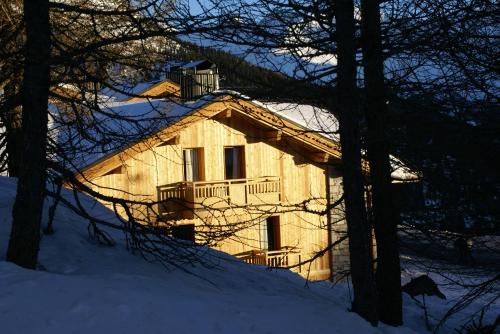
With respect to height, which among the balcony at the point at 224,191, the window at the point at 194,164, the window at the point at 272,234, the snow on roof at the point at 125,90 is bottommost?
the window at the point at 272,234

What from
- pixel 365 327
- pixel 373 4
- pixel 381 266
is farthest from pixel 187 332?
pixel 373 4

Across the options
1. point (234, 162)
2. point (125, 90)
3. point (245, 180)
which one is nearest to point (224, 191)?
point (245, 180)

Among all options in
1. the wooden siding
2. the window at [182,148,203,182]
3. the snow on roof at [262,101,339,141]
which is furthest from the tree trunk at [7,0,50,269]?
the window at [182,148,203,182]

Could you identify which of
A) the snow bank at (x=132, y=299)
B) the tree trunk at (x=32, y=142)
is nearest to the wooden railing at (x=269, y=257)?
the snow bank at (x=132, y=299)

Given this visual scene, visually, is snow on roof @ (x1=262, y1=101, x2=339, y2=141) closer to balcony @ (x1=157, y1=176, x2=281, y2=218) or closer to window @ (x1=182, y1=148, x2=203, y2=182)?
balcony @ (x1=157, y1=176, x2=281, y2=218)

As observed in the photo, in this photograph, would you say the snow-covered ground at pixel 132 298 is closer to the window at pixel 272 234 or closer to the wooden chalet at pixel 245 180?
the wooden chalet at pixel 245 180

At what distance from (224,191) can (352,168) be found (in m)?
13.0

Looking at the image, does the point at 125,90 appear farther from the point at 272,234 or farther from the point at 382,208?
the point at 272,234

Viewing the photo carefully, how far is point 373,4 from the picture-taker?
9.02 metres

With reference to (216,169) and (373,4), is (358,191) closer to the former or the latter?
(373,4)

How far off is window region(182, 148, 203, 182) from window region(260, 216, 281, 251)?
8.64ft

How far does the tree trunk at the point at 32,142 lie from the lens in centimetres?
692

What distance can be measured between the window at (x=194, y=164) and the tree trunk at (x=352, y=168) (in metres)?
13.8

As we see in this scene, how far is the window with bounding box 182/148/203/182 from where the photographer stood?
21.4 m
